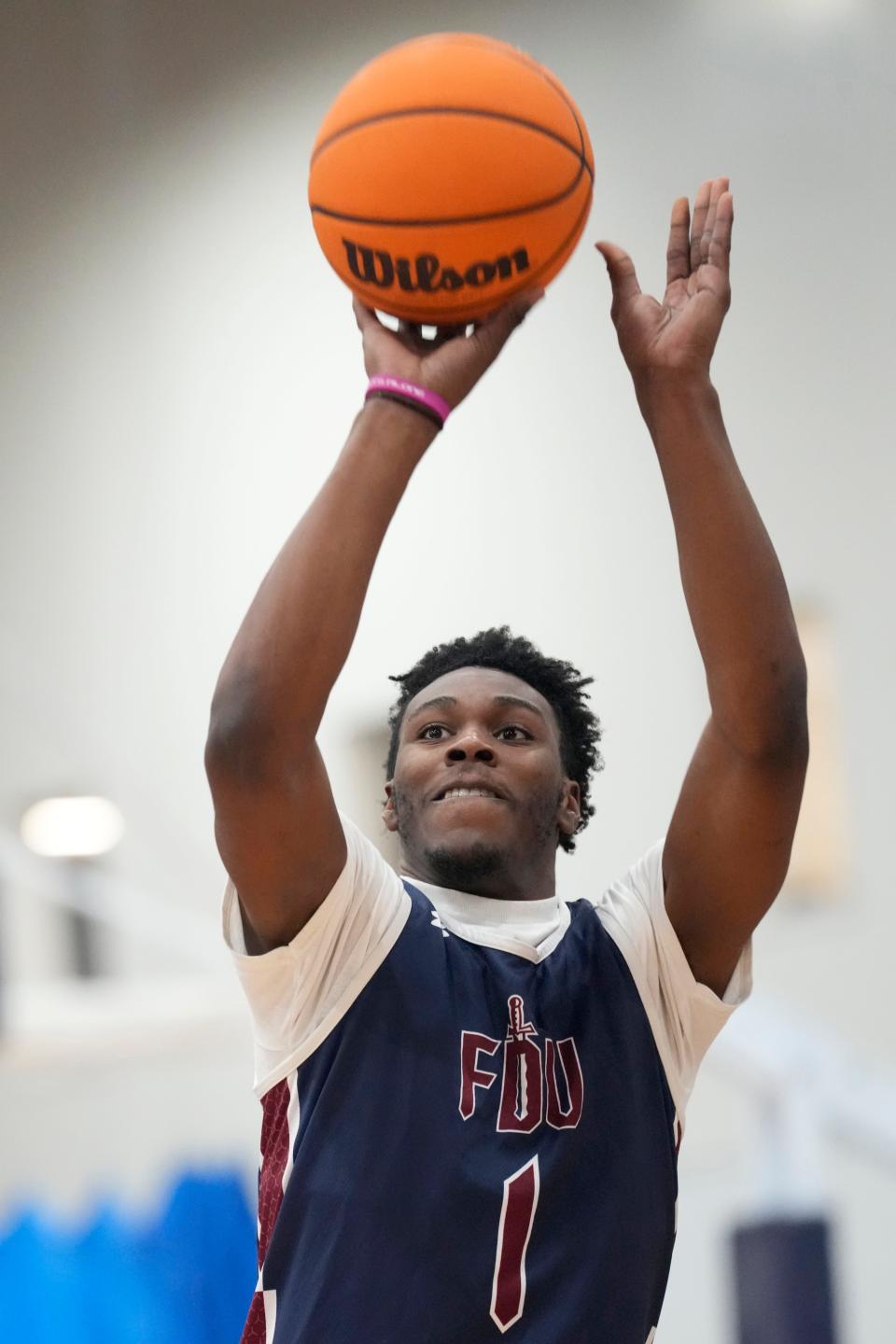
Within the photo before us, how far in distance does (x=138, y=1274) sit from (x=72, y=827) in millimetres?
2149

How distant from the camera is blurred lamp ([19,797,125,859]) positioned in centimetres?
570

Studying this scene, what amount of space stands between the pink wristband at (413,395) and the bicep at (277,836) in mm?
375

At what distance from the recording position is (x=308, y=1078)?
1.67m

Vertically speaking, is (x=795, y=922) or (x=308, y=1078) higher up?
(x=795, y=922)

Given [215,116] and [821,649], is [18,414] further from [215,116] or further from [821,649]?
[821,649]

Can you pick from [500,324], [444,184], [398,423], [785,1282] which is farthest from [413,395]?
[785,1282]

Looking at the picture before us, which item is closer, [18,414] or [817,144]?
[817,144]

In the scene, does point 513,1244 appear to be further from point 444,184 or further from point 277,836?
point 444,184

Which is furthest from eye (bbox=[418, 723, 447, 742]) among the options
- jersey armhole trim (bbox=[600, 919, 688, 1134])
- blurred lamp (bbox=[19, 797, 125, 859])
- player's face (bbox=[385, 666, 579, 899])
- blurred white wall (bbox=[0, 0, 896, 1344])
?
blurred lamp (bbox=[19, 797, 125, 859])

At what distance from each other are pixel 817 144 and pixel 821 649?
1281mm

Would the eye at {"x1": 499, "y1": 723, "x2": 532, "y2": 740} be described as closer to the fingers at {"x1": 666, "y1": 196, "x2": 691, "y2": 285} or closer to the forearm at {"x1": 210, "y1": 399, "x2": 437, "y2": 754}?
the forearm at {"x1": 210, "y1": 399, "x2": 437, "y2": 754}

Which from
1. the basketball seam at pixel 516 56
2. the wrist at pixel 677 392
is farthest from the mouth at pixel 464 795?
the basketball seam at pixel 516 56


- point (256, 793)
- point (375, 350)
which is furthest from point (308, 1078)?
point (375, 350)

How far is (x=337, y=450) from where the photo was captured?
197 inches
